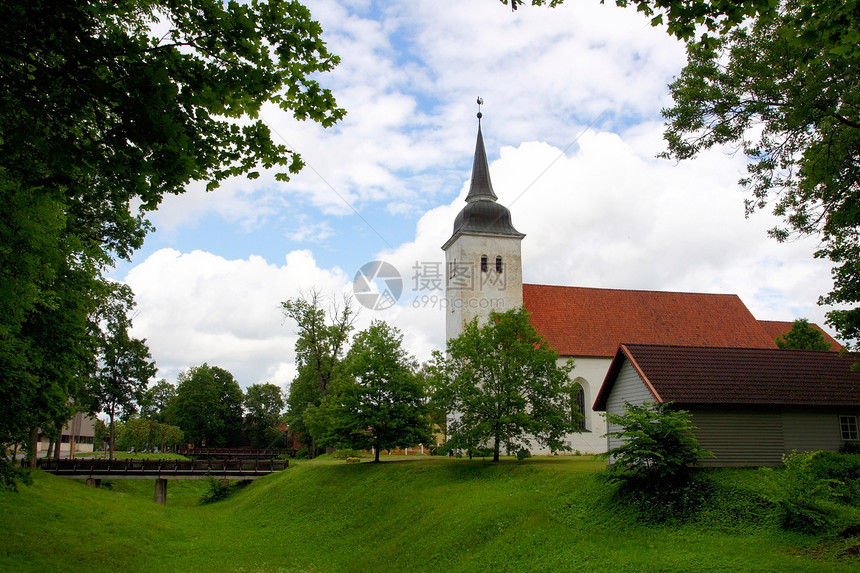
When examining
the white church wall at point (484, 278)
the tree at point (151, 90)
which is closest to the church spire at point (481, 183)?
the white church wall at point (484, 278)

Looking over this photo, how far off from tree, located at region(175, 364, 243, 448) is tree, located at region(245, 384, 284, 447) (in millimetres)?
1676

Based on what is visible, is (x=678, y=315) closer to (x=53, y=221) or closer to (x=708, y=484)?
(x=708, y=484)

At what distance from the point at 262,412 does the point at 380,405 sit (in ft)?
167

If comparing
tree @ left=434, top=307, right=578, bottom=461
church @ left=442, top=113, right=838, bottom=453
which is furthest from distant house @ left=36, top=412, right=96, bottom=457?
tree @ left=434, top=307, right=578, bottom=461

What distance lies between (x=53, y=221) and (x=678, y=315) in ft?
110

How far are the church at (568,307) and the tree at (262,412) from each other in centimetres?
4090

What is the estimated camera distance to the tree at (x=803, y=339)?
A: 3306 centimetres

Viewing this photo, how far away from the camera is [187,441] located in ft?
231

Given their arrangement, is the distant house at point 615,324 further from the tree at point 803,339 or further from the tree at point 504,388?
the tree at point 504,388

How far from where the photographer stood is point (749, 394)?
19.3 meters

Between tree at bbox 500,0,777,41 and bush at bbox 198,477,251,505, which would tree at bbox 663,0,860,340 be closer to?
tree at bbox 500,0,777,41

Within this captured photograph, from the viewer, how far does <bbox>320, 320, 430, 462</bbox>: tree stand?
2820cm

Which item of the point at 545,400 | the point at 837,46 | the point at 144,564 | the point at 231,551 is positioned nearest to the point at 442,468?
the point at 545,400

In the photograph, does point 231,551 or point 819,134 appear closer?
point 819,134
